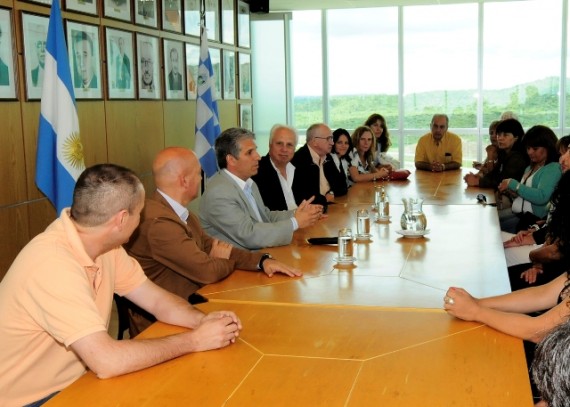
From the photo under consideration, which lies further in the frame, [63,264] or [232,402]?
[63,264]

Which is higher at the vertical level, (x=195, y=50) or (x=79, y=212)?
(x=195, y=50)

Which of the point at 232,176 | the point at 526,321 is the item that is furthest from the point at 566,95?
the point at 526,321

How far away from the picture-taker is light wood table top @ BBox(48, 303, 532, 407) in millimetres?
1801

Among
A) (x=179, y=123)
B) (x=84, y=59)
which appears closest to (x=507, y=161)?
(x=179, y=123)

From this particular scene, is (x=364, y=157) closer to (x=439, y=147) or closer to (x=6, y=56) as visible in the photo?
(x=439, y=147)

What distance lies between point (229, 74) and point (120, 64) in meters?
3.28

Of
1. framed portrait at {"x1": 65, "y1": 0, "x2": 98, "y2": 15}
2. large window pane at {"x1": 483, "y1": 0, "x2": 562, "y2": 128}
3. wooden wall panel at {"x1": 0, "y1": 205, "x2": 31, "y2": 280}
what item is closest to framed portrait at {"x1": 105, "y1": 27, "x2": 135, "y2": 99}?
framed portrait at {"x1": 65, "y1": 0, "x2": 98, "y2": 15}

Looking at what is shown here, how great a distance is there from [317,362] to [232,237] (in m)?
1.99

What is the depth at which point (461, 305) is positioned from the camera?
7.98 ft

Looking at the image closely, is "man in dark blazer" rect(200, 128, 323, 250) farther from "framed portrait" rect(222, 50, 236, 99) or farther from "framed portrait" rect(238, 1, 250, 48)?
"framed portrait" rect(238, 1, 250, 48)

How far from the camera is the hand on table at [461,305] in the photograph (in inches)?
95.0

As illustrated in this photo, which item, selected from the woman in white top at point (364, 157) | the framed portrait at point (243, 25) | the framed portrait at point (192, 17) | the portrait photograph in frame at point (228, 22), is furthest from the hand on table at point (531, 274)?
the framed portrait at point (243, 25)

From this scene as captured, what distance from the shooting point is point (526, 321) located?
2.29 m

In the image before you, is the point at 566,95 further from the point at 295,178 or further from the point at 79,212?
the point at 79,212
